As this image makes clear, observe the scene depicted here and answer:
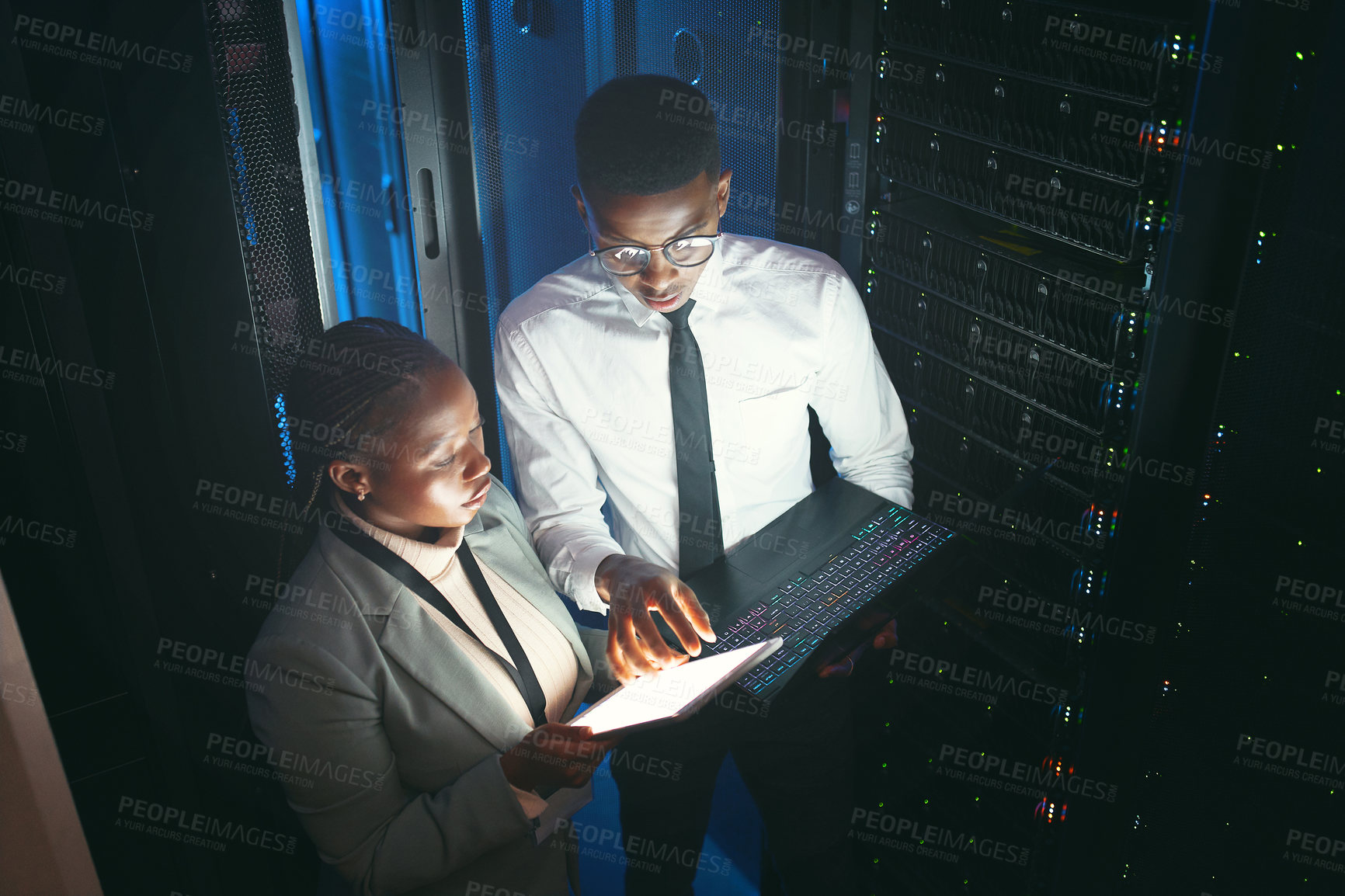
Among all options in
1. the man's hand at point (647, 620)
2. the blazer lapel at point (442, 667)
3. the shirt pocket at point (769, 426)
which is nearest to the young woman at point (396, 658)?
the blazer lapel at point (442, 667)

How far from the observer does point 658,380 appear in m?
1.75

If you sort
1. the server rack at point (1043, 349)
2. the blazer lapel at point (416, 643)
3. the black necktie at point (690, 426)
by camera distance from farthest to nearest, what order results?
the black necktie at point (690, 426), the blazer lapel at point (416, 643), the server rack at point (1043, 349)

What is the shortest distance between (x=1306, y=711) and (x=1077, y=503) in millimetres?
426

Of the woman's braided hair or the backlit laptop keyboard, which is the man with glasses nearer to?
the backlit laptop keyboard

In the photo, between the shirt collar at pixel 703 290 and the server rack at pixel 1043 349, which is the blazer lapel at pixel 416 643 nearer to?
the shirt collar at pixel 703 290

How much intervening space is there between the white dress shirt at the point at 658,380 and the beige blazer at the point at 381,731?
0.38 meters

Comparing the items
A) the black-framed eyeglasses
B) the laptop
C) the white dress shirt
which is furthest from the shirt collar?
the laptop

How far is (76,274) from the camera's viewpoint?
141 cm

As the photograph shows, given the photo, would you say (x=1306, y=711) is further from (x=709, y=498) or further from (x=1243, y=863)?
(x=709, y=498)

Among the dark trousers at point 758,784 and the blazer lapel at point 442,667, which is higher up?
the blazer lapel at point 442,667

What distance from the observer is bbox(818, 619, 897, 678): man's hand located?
151 cm

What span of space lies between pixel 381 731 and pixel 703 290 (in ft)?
3.08

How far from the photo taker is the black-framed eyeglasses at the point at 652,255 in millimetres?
1547

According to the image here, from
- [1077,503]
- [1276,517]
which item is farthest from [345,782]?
[1276,517]
